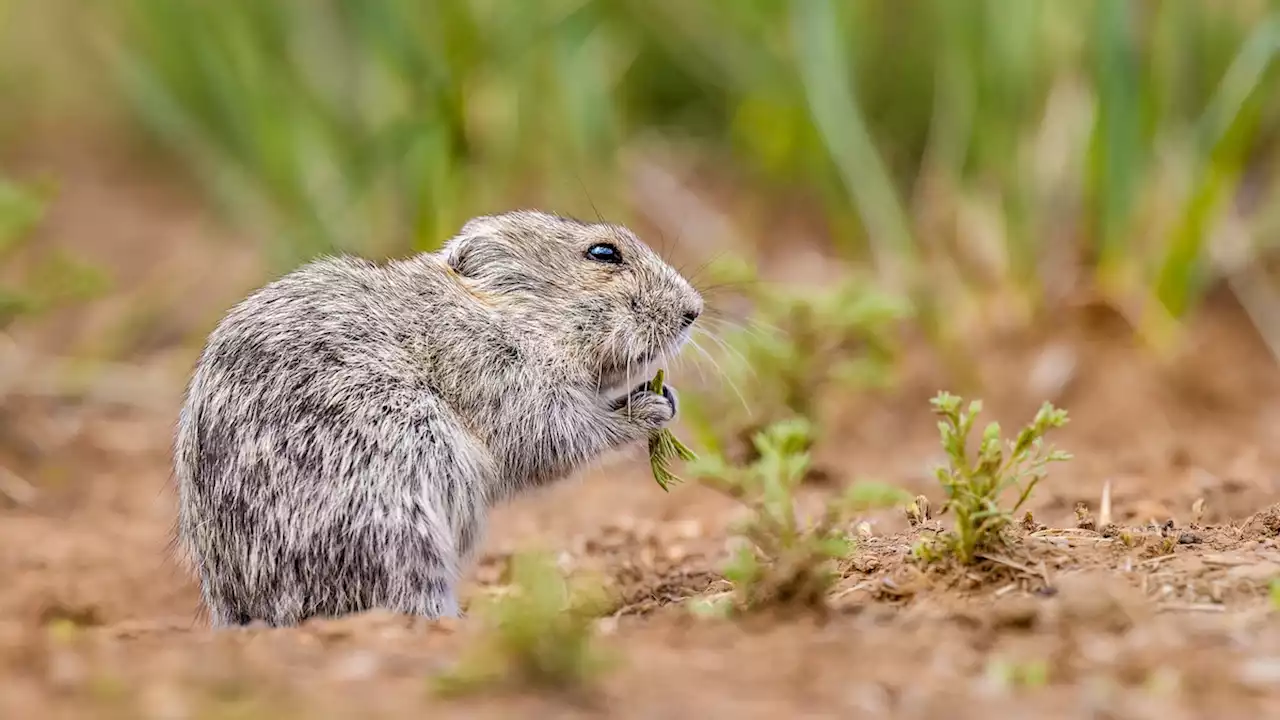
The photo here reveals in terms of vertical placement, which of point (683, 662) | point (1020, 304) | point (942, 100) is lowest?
point (683, 662)

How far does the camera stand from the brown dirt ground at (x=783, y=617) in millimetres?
2438

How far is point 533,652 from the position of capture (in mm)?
2439

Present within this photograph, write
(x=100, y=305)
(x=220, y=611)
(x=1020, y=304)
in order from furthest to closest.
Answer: (x=100, y=305)
(x=1020, y=304)
(x=220, y=611)

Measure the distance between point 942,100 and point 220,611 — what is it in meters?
5.27

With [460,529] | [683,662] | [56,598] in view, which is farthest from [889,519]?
[56,598]

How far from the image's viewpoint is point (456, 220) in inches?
266

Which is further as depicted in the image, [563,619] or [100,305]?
[100,305]

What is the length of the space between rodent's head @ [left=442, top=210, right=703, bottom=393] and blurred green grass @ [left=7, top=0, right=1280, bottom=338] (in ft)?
5.37

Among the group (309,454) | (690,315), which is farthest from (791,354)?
(309,454)

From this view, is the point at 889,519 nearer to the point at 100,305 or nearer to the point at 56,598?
the point at 56,598

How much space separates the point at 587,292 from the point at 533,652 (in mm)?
2100

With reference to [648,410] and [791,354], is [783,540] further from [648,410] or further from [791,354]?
[791,354]

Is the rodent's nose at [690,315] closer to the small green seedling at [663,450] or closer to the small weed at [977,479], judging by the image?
the small green seedling at [663,450]

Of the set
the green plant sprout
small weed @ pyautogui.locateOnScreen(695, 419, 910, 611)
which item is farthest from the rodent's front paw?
small weed @ pyautogui.locateOnScreen(695, 419, 910, 611)
